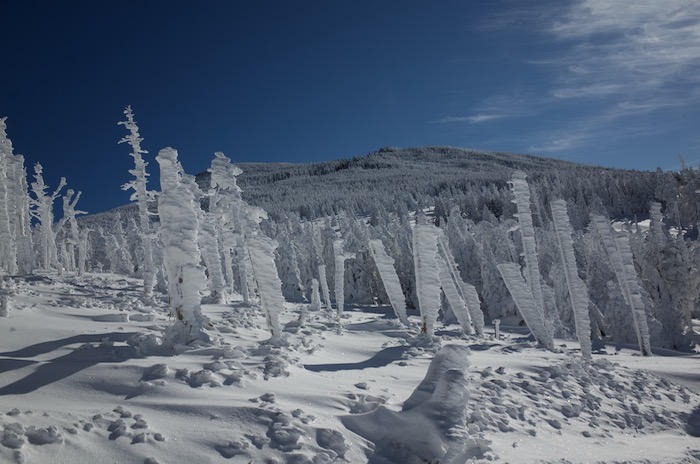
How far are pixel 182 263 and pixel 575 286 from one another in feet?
53.1

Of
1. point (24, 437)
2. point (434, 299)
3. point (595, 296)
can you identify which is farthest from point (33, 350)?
point (595, 296)

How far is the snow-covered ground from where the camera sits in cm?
667

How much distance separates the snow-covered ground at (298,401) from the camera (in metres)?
6.67

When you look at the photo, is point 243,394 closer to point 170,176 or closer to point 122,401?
point 122,401

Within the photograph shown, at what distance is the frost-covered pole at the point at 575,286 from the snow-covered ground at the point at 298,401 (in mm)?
2547

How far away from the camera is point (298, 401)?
8750 millimetres

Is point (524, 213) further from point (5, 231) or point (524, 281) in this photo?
point (5, 231)

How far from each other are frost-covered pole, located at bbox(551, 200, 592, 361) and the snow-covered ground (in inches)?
100

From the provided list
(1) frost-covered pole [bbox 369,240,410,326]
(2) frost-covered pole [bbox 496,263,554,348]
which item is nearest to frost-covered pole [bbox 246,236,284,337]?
(1) frost-covered pole [bbox 369,240,410,326]

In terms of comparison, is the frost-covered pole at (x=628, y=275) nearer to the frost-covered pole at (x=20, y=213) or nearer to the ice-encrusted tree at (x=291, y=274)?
the frost-covered pole at (x=20, y=213)

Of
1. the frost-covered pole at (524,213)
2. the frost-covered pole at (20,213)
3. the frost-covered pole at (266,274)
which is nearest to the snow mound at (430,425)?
the frost-covered pole at (266,274)

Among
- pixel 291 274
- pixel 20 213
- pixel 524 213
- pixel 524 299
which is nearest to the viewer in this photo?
pixel 524 299

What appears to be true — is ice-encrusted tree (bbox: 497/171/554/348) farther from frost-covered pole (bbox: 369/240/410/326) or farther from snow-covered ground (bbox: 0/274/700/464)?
frost-covered pole (bbox: 369/240/410/326)

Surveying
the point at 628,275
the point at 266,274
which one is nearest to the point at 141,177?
the point at 266,274
